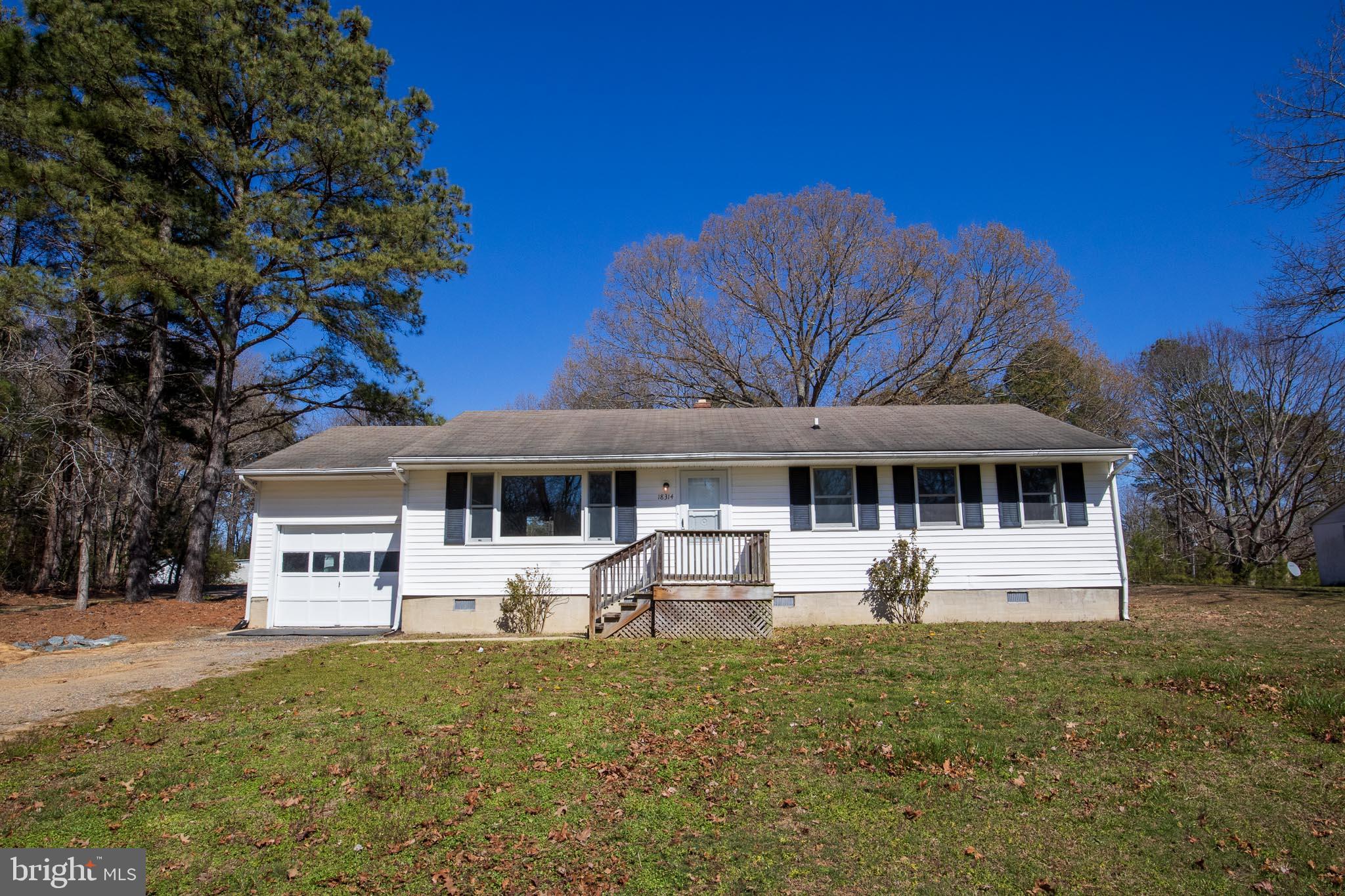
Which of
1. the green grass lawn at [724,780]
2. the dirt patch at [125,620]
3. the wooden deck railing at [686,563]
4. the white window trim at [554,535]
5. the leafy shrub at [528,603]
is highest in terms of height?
the white window trim at [554,535]

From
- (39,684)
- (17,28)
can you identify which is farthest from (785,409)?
(17,28)

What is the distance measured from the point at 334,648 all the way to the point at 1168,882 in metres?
11.5

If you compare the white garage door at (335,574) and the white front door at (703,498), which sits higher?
the white front door at (703,498)

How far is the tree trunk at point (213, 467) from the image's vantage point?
763 inches

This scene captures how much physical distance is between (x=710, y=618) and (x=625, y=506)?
111 inches

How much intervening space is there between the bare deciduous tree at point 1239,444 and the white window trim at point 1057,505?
16.6 meters

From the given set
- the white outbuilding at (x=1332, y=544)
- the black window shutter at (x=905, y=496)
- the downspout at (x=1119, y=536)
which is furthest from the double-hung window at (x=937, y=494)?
the white outbuilding at (x=1332, y=544)

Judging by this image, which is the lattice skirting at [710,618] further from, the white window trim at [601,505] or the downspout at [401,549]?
the downspout at [401,549]

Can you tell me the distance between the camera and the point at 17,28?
18422mm

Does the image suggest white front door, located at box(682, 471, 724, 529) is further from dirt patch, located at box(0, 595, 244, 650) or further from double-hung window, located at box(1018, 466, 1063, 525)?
dirt patch, located at box(0, 595, 244, 650)

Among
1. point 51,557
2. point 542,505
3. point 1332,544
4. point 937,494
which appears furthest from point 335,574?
point 1332,544

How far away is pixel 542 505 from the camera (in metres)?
14.6

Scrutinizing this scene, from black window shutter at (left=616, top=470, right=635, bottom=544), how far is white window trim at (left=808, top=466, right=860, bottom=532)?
337cm

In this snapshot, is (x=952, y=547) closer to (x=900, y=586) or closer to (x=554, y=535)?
(x=900, y=586)
